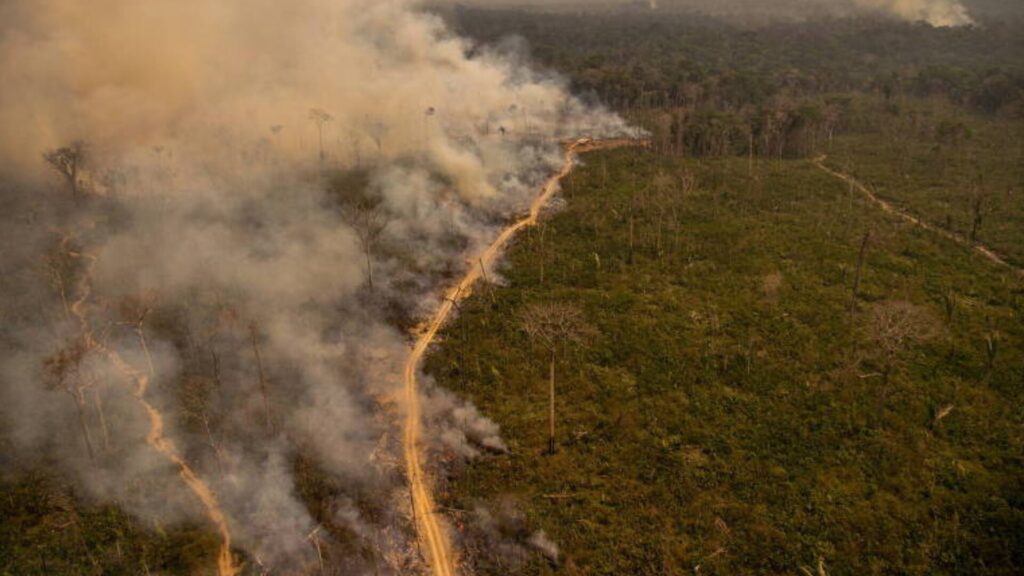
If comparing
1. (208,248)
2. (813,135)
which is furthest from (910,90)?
(208,248)

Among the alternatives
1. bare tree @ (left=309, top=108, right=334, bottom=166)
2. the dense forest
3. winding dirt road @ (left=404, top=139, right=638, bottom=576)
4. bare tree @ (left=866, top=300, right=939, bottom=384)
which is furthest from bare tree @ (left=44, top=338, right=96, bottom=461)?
bare tree @ (left=309, top=108, right=334, bottom=166)

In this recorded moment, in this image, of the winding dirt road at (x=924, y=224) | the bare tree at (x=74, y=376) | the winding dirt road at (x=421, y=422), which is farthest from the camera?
the winding dirt road at (x=924, y=224)

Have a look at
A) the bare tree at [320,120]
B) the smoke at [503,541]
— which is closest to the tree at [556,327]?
the smoke at [503,541]

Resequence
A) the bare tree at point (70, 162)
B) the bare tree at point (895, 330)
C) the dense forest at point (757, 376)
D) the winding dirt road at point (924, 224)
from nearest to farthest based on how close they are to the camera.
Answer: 1. the dense forest at point (757, 376)
2. the bare tree at point (895, 330)
3. the winding dirt road at point (924, 224)
4. the bare tree at point (70, 162)

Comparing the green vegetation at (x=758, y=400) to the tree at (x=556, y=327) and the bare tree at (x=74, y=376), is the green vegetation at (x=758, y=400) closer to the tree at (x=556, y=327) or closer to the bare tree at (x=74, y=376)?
the tree at (x=556, y=327)

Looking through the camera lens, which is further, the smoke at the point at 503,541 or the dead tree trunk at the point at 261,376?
the dead tree trunk at the point at 261,376

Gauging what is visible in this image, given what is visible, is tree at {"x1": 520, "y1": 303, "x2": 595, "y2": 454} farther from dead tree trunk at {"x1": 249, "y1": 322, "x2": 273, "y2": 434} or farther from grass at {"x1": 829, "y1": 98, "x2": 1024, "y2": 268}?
grass at {"x1": 829, "y1": 98, "x2": 1024, "y2": 268}
